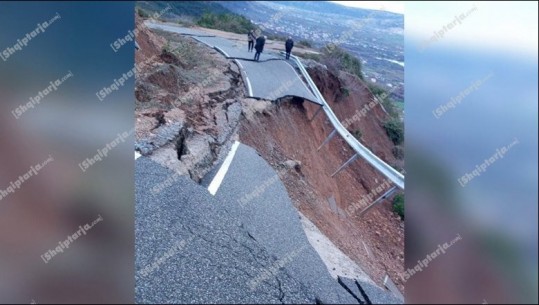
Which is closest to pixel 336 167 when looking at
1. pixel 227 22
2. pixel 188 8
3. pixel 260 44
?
pixel 260 44

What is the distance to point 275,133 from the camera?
7191 millimetres

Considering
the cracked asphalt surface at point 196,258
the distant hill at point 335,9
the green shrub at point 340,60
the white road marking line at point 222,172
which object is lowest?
the white road marking line at point 222,172

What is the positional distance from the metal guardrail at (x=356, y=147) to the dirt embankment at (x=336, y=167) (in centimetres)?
20

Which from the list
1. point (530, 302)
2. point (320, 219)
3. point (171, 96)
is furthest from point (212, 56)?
point (530, 302)

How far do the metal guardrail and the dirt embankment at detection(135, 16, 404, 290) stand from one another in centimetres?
23

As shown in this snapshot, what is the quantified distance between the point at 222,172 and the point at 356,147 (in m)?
1.74

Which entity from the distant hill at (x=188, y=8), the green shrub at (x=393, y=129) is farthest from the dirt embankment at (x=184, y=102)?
the green shrub at (x=393, y=129)

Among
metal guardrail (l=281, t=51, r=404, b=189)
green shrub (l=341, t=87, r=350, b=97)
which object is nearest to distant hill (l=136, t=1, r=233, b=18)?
metal guardrail (l=281, t=51, r=404, b=189)

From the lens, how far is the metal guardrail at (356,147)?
395cm

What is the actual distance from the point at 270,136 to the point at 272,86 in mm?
1095

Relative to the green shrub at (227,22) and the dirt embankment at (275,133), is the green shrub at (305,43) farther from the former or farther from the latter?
the dirt embankment at (275,133)

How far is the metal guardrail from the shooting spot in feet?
13.0

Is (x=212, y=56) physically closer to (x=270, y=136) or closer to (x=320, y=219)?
(x=270, y=136)

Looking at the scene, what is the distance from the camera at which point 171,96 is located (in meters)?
6.09
